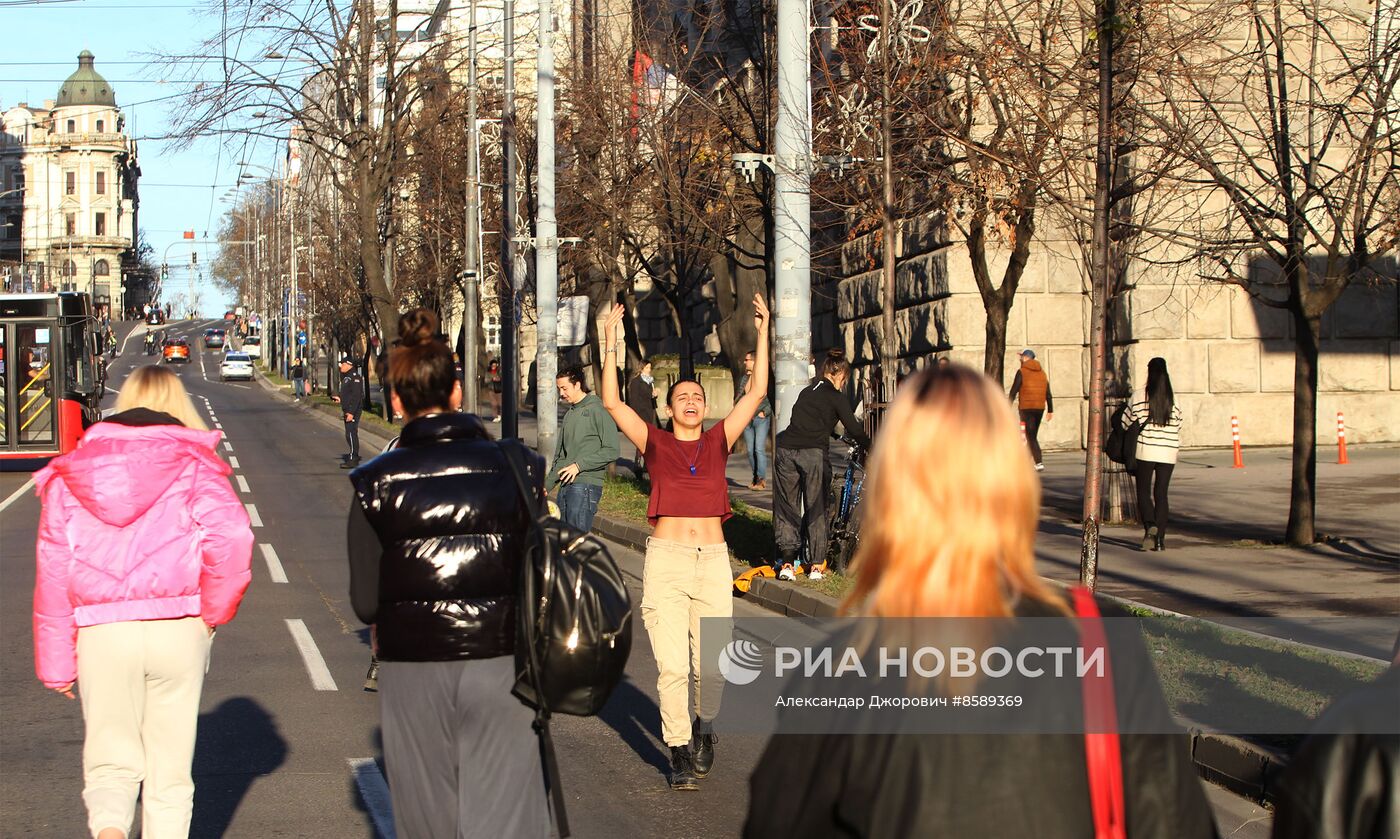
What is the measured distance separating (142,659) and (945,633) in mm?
3405

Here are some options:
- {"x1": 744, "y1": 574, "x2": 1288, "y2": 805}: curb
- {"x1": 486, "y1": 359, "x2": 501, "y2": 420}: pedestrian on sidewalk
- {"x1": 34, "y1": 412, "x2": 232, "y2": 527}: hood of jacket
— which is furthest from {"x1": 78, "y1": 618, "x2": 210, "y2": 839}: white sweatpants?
{"x1": 486, "y1": 359, "x2": 501, "y2": 420}: pedestrian on sidewalk

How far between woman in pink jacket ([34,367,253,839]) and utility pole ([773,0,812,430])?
8.92 metres

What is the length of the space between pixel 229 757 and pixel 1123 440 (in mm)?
9731

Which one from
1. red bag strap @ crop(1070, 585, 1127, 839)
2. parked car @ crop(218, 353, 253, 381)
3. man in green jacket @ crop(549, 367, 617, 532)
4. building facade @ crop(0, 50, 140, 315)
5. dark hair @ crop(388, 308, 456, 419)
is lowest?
red bag strap @ crop(1070, 585, 1127, 839)

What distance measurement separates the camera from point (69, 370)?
88.1 ft

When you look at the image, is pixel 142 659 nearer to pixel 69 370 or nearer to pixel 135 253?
pixel 69 370

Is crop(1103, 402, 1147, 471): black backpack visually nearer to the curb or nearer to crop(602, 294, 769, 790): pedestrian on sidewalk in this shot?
the curb

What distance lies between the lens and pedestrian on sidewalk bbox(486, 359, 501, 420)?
147 ft

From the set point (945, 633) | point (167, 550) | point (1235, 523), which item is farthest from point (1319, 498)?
point (945, 633)

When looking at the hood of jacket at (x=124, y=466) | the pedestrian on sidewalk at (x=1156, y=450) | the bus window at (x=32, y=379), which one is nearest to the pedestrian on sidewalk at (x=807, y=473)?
the pedestrian on sidewalk at (x=1156, y=450)

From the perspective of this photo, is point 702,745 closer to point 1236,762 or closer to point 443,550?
point 1236,762

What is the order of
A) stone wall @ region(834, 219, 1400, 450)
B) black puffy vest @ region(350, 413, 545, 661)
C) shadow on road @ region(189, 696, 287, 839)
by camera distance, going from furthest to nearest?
stone wall @ region(834, 219, 1400, 450), shadow on road @ region(189, 696, 287, 839), black puffy vest @ region(350, 413, 545, 661)

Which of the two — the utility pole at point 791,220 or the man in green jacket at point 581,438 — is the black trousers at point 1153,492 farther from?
the man in green jacket at point 581,438

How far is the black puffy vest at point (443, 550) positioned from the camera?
425 cm
